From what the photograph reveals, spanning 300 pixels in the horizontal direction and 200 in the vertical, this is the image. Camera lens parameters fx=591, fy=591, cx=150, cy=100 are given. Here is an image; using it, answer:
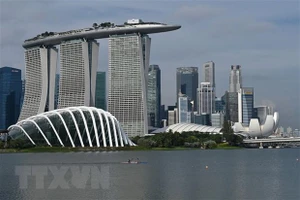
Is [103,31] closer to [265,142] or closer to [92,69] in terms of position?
[92,69]

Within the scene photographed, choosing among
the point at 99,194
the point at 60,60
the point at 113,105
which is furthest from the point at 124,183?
the point at 60,60

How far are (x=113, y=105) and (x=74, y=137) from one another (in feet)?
183

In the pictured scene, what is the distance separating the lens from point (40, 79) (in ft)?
637

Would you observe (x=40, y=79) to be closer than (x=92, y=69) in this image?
No

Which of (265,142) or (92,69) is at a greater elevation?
(92,69)

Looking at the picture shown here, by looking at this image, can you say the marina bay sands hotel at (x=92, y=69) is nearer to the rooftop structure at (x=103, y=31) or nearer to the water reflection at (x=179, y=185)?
the rooftop structure at (x=103, y=31)

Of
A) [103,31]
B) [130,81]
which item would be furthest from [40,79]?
[130,81]

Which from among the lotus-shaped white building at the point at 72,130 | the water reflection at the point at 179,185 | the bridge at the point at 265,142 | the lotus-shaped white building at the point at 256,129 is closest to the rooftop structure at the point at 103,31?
the bridge at the point at 265,142

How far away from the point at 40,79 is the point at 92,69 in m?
21.5

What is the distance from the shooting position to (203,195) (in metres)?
41.5

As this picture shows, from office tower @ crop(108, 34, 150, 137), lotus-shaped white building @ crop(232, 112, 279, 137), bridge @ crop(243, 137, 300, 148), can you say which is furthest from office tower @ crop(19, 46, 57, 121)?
bridge @ crop(243, 137, 300, 148)

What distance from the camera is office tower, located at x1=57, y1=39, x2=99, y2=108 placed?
180625 millimetres

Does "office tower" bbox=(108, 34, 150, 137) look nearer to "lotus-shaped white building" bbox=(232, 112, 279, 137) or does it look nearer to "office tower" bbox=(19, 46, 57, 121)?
"office tower" bbox=(19, 46, 57, 121)

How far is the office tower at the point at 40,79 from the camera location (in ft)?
629
